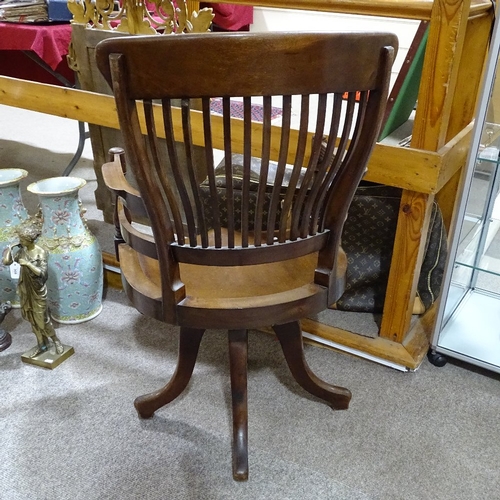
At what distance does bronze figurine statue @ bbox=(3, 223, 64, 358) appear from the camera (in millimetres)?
1489

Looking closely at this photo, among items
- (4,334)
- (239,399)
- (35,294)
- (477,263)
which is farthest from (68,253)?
(477,263)

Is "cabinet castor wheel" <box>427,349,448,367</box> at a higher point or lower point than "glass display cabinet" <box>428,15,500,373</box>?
lower

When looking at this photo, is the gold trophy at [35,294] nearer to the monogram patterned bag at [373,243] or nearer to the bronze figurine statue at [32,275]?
the bronze figurine statue at [32,275]

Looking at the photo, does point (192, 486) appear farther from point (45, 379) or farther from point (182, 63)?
point (182, 63)

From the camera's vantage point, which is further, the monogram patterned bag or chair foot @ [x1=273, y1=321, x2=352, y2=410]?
the monogram patterned bag

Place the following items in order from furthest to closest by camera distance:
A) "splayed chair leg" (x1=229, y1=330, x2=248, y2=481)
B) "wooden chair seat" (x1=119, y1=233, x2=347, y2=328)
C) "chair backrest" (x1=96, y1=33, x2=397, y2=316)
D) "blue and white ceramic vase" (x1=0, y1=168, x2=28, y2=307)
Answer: "blue and white ceramic vase" (x1=0, y1=168, x2=28, y2=307), "splayed chair leg" (x1=229, y1=330, x2=248, y2=481), "wooden chair seat" (x1=119, y1=233, x2=347, y2=328), "chair backrest" (x1=96, y1=33, x2=397, y2=316)

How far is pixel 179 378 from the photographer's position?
137cm

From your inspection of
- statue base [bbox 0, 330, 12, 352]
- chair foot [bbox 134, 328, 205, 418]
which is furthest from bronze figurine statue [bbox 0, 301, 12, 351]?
chair foot [bbox 134, 328, 205, 418]

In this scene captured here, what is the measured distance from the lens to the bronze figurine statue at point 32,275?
58.6 inches

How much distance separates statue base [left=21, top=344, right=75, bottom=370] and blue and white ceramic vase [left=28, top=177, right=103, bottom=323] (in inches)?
7.2

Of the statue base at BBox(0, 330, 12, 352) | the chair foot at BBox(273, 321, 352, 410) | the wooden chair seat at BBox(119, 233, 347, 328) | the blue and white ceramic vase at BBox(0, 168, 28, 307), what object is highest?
the wooden chair seat at BBox(119, 233, 347, 328)

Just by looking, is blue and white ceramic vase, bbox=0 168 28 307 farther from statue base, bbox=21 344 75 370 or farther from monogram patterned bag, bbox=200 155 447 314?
monogram patterned bag, bbox=200 155 447 314

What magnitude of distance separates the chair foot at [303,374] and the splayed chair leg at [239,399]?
5.1 inches

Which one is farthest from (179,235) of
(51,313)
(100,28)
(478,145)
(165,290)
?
(100,28)
